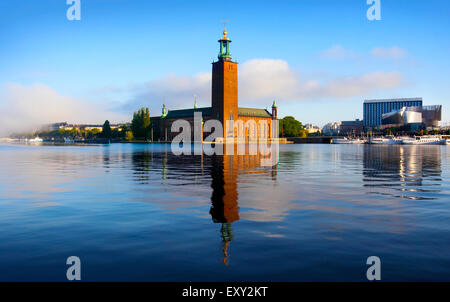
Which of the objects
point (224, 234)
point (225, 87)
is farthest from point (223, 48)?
point (224, 234)

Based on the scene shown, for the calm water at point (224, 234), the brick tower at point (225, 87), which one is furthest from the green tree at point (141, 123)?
the calm water at point (224, 234)

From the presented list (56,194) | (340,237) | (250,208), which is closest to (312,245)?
(340,237)

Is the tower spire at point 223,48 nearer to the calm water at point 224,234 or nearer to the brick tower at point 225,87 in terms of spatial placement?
the brick tower at point 225,87

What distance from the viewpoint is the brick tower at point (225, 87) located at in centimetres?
15562

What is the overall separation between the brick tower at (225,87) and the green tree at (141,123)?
36.3m

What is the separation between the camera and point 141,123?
178750mm

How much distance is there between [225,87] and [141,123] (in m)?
47.2

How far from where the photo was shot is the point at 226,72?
15562cm

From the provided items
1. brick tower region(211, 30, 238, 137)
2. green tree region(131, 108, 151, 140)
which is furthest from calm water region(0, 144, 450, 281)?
green tree region(131, 108, 151, 140)

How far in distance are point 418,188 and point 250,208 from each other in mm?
9950

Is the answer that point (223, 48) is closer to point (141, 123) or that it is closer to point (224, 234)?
point (141, 123)

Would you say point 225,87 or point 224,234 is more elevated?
point 225,87
